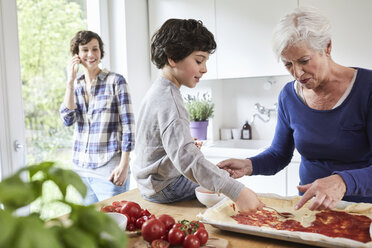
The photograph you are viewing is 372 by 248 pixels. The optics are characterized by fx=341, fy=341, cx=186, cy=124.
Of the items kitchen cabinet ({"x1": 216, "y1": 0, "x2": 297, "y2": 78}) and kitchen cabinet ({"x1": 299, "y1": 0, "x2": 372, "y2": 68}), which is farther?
kitchen cabinet ({"x1": 216, "y1": 0, "x2": 297, "y2": 78})

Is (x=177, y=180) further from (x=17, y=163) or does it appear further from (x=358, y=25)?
(x=358, y=25)

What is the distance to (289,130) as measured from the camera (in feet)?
5.08

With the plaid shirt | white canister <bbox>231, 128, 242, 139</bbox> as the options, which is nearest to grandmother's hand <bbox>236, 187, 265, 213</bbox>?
the plaid shirt

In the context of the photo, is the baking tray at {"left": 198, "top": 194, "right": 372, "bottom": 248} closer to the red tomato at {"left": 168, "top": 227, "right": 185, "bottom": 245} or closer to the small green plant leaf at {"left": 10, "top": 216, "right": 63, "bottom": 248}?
the red tomato at {"left": 168, "top": 227, "right": 185, "bottom": 245}

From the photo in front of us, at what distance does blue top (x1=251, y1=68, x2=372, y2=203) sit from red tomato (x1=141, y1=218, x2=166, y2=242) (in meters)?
0.66

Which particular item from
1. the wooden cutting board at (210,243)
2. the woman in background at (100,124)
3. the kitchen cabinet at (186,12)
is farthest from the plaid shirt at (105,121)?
the kitchen cabinet at (186,12)

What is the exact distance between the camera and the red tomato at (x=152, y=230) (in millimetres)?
972

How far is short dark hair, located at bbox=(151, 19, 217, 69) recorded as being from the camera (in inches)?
54.3

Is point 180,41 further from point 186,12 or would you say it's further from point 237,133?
point 237,133

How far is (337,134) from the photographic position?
1320mm

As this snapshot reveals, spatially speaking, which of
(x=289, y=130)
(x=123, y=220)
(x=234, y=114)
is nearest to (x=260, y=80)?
(x=234, y=114)

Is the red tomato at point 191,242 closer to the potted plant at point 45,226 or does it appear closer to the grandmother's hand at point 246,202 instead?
the grandmother's hand at point 246,202

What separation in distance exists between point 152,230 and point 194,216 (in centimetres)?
26

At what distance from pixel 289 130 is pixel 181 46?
2.04ft
